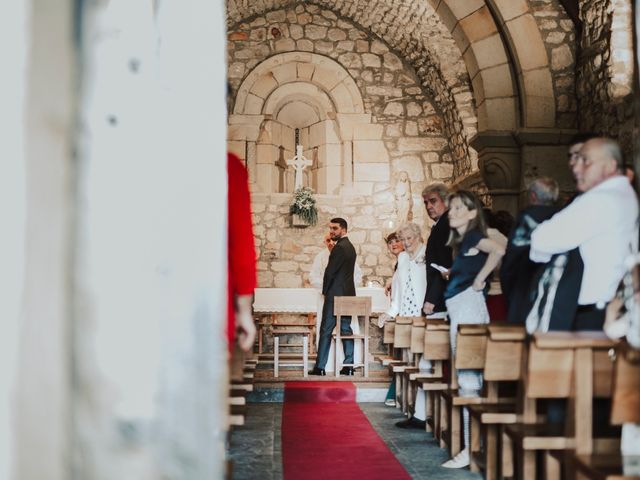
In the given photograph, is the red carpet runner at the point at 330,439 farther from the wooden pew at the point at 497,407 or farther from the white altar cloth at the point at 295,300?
the white altar cloth at the point at 295,300

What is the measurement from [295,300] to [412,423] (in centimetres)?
363

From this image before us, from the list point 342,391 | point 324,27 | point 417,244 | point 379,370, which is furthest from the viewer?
point 324,27

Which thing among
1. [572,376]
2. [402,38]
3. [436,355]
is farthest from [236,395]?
[402,38]

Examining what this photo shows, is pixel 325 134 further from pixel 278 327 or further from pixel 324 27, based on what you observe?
pixel 278 327

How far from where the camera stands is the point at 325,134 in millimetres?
10211

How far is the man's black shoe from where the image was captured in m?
4.91

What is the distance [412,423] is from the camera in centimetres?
491

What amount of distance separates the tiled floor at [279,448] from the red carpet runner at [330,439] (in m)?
0.06

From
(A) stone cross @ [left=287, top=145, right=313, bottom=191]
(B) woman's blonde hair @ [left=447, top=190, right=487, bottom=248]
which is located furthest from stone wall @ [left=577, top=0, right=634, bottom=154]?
(A) stone cross @ [left=287, top=145, right=313, bottom=191]

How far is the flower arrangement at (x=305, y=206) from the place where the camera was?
963 cm

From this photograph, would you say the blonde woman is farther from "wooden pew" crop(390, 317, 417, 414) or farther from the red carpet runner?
the red carpet runner

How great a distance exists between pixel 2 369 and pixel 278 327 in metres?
7.47

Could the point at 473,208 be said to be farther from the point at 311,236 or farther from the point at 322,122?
the point at 322,122

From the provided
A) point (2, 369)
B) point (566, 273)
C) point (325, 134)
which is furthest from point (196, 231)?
point (325, 134)
